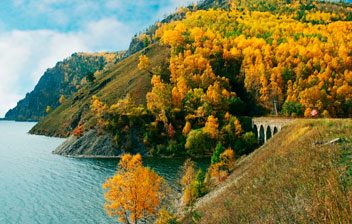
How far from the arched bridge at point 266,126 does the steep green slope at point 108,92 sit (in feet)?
180

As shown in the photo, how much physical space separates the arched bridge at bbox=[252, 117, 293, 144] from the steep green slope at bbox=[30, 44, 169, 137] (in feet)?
180

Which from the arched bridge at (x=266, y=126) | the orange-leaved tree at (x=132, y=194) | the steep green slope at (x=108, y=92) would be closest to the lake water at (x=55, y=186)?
the orange-leaved tree at (x=132, y=194)

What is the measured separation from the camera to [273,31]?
152m

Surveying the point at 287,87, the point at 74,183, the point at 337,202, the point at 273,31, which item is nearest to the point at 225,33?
the point at 273,31

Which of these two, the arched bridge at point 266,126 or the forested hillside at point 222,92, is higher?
the forested hillside at point 222,92

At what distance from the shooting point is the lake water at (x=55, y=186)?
1606 inches

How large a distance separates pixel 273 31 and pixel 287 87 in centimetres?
7454

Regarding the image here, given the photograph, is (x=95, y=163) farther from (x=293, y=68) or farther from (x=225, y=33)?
(x=225, y=33)

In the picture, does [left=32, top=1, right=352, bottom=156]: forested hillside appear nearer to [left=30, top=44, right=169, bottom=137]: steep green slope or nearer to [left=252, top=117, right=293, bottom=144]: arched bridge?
[left=30, top=44, right=169, bottom=137]: steep green slope

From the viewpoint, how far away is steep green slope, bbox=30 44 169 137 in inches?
4771

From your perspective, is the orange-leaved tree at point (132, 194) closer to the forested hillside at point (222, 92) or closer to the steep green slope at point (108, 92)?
the forested hillside at point (222, 92)

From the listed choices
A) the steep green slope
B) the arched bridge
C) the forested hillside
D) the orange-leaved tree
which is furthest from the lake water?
the steep green slope

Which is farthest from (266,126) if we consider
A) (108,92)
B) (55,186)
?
(108,92)

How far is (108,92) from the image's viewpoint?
432 feet
